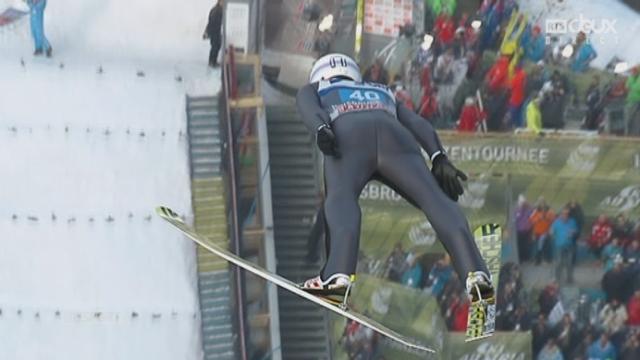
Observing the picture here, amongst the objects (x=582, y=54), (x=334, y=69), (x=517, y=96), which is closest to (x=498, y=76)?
(x=517, y=96)

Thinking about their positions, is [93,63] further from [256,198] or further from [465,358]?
[465,358]

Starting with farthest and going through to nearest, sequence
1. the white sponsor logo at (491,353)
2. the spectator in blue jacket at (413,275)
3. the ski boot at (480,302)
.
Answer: the white sponsor logo at (491,353) < the spectator in blue jacket at (413,275) < the ski boot at (480,302)

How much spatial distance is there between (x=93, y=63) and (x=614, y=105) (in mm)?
3717

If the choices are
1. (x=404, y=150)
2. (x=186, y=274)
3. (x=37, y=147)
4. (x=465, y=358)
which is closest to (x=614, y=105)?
(x=465, y=358)

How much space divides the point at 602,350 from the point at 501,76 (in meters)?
2.05

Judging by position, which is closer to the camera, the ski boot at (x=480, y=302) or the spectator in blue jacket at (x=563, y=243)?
the ski boot at (x=480, y=302)

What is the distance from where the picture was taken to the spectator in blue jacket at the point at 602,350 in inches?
465

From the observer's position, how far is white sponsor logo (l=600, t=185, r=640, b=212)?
12016 millimetres

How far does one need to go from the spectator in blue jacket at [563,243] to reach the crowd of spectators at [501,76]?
26.8 inches

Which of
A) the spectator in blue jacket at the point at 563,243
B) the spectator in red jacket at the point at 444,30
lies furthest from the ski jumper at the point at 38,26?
the spectator in blue jacket at the point at 563,243

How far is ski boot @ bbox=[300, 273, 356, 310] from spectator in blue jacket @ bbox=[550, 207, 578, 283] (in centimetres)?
529

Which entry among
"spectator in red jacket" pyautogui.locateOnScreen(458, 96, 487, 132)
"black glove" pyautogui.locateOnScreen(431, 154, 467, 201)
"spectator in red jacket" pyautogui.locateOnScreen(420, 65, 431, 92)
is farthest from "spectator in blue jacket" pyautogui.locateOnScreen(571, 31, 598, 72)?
"black glove" pyautogui.locateOnScreen(431, 154, 467, 201)

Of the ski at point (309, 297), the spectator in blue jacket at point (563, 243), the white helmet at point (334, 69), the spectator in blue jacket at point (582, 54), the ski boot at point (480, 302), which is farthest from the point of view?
the spectator in blue jacket at point (582, 54)

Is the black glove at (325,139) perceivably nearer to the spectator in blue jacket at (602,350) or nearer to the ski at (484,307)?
the ski at (484,307)
